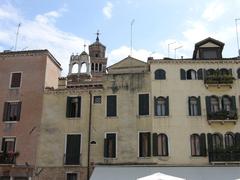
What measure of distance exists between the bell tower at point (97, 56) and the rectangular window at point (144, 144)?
147 ft

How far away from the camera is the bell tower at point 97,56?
71.2 m

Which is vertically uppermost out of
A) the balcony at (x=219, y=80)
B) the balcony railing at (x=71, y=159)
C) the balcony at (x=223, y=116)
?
the balcony at (x=219, y=80)

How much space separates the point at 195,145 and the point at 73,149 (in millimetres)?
8809

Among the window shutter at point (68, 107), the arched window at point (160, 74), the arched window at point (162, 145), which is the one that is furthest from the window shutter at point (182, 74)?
the window shutter at point (68, 107)

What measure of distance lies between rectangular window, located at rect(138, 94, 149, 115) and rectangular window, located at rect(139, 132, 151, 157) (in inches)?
63.2

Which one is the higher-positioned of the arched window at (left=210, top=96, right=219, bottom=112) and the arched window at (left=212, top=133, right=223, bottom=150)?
the arched window at (left=210, top=96, right=219, bottom=112)

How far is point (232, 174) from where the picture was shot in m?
22.9

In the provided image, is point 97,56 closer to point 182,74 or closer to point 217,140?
point 182,74

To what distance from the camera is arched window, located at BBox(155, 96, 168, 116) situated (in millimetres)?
26430

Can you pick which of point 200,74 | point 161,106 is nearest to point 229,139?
point 200,74

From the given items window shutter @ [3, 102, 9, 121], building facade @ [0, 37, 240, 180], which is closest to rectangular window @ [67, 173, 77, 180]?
building facade @ [0, 37, 240, 180]

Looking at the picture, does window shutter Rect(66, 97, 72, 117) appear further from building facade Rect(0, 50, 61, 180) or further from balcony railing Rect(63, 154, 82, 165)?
balcony railing Rect(63, 154, 82, 165)

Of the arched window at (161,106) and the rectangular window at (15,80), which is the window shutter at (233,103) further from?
the rectangular window at (15,80)

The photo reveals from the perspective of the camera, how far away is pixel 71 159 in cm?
2622
